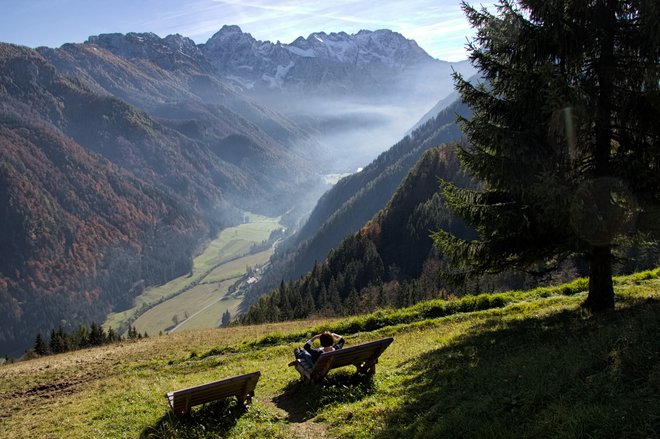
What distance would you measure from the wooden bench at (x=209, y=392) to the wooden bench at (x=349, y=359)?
1915mm

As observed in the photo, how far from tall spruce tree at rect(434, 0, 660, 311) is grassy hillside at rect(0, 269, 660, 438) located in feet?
8.78

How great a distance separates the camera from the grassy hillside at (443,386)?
25.7 feet

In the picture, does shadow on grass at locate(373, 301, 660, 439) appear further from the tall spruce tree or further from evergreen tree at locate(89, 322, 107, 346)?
evergreen tree at locate(89, 322, 107, 346)

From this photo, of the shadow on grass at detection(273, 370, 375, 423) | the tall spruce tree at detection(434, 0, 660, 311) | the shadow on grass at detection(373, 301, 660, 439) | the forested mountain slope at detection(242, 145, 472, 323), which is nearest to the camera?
the shadow on grass at detection(373, 301, 660, 439)

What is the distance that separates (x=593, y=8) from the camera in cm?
1354

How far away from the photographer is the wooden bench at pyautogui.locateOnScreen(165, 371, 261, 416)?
10.8 meters

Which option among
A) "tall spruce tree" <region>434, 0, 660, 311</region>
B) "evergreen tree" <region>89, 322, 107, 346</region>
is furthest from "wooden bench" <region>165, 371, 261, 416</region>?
"evergreen tree" <region>89, 322, 107, 346</region>

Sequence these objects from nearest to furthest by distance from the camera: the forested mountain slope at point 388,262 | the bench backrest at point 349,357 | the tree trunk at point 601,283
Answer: the bench backrest at point 349,357 < the tree trunk at point 601,283 < the forested mountain slope at point 388,262

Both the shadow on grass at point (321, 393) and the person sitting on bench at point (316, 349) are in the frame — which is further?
the person sitting on bench at point (316, 349)

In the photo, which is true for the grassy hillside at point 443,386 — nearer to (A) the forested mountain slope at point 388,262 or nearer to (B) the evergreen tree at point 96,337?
(B) the evergreen tree at point 96,337

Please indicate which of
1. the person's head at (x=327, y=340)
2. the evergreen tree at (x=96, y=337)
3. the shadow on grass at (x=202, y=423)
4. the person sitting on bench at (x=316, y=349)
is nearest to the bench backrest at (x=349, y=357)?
the person sitting on bench at (x=316, y=349)

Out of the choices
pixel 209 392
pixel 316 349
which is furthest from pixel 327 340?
pixel 209 392

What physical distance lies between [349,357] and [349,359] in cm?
12

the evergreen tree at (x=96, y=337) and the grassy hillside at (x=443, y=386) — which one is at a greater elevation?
the grassy hillside at (x=443, y=386)
